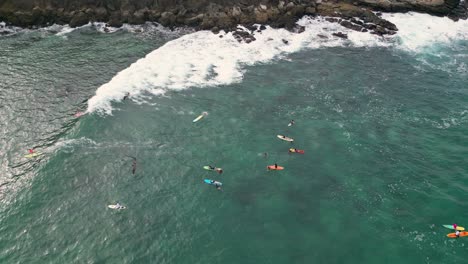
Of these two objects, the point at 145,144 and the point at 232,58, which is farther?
the point at 232,58

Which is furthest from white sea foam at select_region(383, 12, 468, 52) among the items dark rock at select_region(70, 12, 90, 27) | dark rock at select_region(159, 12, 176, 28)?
dark rock at select_region(70, 12, 90, 27)

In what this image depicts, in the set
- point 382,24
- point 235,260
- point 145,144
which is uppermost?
point 382,24

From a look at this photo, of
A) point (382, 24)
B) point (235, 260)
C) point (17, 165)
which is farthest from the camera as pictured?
point (382, 24)

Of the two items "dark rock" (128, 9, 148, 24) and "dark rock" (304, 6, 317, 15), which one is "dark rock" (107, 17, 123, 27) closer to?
"dark rock" (128, 9, 148, 24)

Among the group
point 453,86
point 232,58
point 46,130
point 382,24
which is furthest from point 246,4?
point 46,130

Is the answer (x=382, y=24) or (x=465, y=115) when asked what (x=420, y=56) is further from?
(x=465, y=115)

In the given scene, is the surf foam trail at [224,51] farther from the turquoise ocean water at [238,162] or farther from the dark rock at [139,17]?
the dark rock at [139,17]

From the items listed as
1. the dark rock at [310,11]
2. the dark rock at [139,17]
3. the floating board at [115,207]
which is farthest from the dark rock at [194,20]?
the floating board at [115,207]
